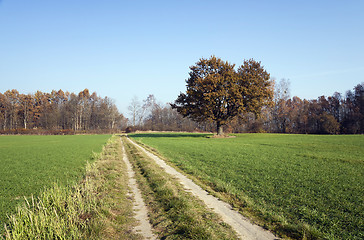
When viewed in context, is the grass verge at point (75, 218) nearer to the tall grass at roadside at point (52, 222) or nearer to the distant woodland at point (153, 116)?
the tall grass at roadside at point (52, 222)

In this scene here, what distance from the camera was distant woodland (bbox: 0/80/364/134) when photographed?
202ft

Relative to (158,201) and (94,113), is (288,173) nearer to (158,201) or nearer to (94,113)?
(158,201)

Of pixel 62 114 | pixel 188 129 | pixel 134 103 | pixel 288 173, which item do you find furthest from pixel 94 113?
pixel 288 173

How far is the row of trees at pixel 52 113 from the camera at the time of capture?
78562 millimetres

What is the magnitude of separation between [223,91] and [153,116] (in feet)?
205

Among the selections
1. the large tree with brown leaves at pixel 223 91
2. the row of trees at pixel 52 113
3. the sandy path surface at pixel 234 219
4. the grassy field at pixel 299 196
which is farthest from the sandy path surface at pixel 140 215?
the row of trees at pixel 52 113

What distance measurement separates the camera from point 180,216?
536cm

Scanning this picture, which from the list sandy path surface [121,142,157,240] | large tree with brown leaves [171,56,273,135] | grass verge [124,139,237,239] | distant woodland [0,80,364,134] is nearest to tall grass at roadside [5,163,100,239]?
sandy path surface [121,142,157,240]

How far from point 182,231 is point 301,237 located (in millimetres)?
2595

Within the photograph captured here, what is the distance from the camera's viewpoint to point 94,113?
87.9m

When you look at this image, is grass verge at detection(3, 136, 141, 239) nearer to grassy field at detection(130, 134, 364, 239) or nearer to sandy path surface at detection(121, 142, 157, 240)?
sandy path surface at detection(121, 142, 157, 240)

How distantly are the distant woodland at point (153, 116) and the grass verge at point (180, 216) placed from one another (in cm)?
4194

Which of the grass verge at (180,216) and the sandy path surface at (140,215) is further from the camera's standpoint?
the sandy path surface at (140,215)

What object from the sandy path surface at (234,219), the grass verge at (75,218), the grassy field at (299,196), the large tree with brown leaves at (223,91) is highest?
the large tree with brown leaves at (223,91)
